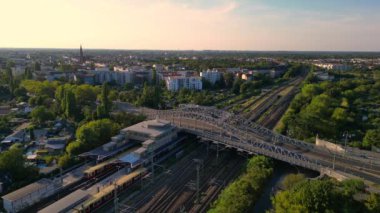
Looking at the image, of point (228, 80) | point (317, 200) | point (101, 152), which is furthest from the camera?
point (228, 80)

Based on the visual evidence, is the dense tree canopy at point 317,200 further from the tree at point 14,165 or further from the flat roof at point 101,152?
the tree at point 14,165

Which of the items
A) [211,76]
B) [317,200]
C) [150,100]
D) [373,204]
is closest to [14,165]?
[317,200]

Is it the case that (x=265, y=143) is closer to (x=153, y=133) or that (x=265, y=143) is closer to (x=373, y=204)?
(x=153, y=133)

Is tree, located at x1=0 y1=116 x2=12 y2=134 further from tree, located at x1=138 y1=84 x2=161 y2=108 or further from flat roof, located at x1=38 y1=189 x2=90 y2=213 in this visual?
flat roof, located at x1=38 y1=189 x2=90 y2=213

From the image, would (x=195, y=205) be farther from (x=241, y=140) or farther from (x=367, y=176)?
(x=367, y=176)

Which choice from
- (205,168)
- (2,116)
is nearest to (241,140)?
(205,168)

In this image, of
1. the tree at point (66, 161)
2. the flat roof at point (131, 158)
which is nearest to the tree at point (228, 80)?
the flat roof at point (131, 158)
